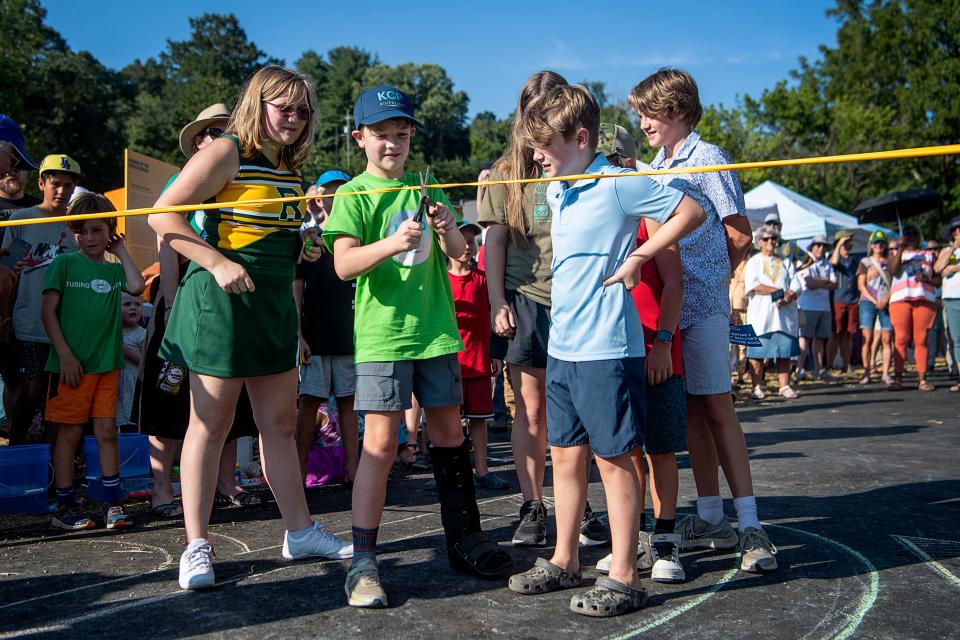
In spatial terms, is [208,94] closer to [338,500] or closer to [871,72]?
[871,72]

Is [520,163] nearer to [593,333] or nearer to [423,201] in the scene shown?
[423,201]

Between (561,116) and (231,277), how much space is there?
4.79ft

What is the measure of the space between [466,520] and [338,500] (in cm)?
189

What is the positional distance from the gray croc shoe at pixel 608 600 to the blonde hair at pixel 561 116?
5.67 ft

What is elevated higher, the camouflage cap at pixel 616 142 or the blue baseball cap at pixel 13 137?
the blue baseball cap at pixel 13 137

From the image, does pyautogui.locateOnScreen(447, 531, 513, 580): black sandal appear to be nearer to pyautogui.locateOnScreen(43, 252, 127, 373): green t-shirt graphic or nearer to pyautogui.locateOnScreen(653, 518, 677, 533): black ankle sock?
pyautogui.locateOnScreen(653, 518, 677, 533): black ankle sock

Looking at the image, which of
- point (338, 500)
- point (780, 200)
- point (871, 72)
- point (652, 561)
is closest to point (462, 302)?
point (338, 500)

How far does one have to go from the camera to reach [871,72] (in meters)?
48.4

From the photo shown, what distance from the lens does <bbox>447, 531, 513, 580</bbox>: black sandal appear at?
3350 mm

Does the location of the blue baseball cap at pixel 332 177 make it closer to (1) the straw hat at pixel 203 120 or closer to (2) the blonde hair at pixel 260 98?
(1) the straw hat at pixel 203 120

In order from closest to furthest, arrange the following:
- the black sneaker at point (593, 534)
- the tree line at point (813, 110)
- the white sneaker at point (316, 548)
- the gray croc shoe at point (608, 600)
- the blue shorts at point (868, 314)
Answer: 1. the gray croc shoe at point (608, 600)
2. the white sneaker at point (316, 548)
3. the black sneaker at point (593, 534)
4. the blue shorts at point (868, 314)
5. the tree line at point (813, 110)

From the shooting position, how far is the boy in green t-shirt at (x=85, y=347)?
4.63 m

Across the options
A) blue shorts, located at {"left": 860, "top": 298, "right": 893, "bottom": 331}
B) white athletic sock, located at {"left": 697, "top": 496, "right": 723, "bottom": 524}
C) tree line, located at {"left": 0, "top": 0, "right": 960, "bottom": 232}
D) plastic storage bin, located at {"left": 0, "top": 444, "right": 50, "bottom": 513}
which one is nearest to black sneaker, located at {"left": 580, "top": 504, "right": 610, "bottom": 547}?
white athletic sock, located at {"left": 697, "top": 496, "right": 723, "bottom": 524}

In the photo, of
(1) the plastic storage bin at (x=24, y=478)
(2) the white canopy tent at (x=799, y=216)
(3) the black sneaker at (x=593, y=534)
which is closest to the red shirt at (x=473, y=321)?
(3) the black sneaker at (x=593, y=534)
